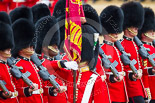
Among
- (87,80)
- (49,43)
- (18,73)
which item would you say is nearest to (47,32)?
(49,43)

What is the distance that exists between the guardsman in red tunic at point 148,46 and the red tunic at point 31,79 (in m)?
1.74

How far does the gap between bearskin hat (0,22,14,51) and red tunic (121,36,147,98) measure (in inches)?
69.2

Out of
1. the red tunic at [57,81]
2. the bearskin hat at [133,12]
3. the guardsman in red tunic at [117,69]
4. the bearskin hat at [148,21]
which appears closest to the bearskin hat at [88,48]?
the red tunic at [57,81]

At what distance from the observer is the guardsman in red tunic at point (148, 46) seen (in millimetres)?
6188

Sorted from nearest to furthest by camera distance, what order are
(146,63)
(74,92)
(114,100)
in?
(74,92), (114,100), (146,63)

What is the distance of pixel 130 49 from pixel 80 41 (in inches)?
69.9

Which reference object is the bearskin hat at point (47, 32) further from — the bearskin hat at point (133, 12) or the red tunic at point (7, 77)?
the bearskin hat at point (133, 12)

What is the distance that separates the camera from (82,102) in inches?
177

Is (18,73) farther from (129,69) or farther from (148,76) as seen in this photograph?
(148,76)

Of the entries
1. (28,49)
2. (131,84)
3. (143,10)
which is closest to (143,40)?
(143,10)

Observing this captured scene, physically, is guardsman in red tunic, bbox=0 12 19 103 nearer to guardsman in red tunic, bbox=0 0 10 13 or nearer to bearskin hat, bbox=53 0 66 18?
bearskin hat, bbox=53 0 66 18

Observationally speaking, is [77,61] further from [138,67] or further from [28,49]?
[138,67]

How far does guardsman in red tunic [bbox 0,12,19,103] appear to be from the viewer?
4719 mm

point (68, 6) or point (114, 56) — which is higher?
point (68, 6)
